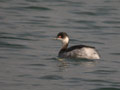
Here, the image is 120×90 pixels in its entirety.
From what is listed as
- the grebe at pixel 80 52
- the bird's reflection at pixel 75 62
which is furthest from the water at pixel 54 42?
the grebe at pixel 80 52

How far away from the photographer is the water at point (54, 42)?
16266 mm

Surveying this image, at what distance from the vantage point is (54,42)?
74.1ft

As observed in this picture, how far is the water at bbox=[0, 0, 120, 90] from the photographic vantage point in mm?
16266

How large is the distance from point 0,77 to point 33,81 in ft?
2.84

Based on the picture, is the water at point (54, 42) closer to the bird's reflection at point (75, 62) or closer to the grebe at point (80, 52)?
the bird's reflection at point (75, 62)

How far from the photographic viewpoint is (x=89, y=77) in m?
16.8

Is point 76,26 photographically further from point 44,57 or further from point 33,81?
point 33,81

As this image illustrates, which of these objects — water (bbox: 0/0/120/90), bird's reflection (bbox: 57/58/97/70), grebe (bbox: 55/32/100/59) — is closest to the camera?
water (bbox: 0/0/120/90)

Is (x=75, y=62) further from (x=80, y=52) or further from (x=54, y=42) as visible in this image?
(x=54, y=42)

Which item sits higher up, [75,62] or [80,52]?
[80,52]

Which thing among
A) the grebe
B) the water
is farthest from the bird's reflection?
the grebe

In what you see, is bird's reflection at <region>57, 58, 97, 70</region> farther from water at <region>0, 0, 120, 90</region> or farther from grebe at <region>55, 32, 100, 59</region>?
grebe at <region>55, 32, 100, 59</region>

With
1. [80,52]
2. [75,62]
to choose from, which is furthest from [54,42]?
[75,62]

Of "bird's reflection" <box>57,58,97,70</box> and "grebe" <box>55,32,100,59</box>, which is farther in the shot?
"grebe" <box>55,32,100,59</box>
